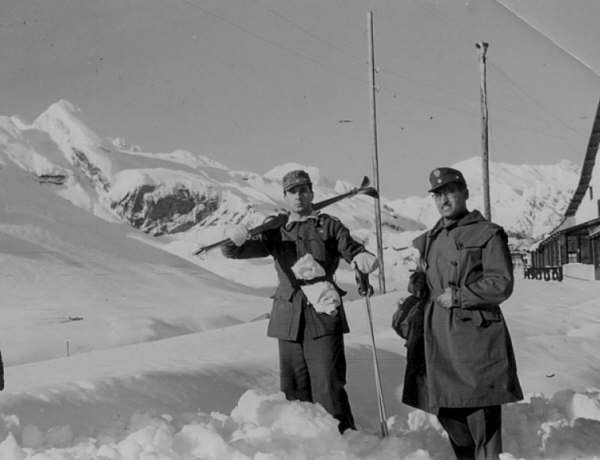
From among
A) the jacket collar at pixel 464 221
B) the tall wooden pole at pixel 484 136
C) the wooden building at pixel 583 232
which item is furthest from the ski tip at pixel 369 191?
the wooden building at pixel 583 232

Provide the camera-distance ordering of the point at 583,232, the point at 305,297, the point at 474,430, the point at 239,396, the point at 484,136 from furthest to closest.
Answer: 1. the point at 583,232
2. the point at 484,136
3. the point at 239,396
4. the point at 305,297
5. the point at 474,430

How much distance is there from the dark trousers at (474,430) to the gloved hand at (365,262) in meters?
0.90

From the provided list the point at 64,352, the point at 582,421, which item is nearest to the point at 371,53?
the point at 64,352

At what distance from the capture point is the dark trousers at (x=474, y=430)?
4023 mm

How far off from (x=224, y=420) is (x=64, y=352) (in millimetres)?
11247

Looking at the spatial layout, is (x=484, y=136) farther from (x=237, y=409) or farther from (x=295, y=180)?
(x=237, y=409)

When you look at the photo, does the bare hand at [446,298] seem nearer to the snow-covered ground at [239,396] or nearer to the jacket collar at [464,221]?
the snow-covered ground at [239,396]

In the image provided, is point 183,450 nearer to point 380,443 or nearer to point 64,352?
point 380,443

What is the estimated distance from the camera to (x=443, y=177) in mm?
4105

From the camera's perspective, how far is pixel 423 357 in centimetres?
432

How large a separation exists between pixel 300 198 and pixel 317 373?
1.06m

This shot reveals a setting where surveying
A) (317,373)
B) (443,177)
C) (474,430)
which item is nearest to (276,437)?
(317,373)

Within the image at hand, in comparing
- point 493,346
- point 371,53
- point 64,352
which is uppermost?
point 371,53

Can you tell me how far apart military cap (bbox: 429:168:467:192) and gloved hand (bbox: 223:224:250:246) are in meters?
1.15
